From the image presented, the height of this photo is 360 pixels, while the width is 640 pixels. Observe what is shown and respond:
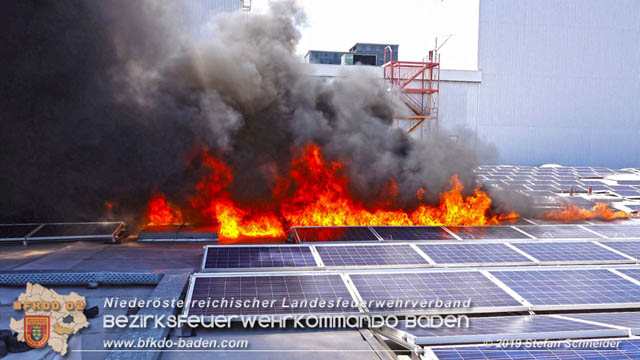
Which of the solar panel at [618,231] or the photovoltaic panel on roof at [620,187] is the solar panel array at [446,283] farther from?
the photovoltaic panel on roof at [620,187]

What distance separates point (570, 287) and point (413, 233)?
4332 mm

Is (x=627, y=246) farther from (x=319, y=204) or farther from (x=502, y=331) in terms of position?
(x=319, y=204)

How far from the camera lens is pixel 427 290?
6406 millimetres

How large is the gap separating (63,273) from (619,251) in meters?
10.9

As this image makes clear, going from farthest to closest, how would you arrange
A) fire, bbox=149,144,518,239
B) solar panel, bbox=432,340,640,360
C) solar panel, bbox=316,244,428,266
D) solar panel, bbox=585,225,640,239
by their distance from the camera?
fire, bbox=149,144,518,239 < solar panel, bbox=585,225,640,239 < solar panel, bbox=316,244,428,266 < solar panel, bbox=432,340,640,360

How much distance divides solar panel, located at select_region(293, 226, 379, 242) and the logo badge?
5.57 meters

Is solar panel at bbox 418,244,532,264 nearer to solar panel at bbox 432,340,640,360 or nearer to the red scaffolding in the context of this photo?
solar panel at bbox 432,340,640,360

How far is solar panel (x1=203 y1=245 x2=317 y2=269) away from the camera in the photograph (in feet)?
24.7

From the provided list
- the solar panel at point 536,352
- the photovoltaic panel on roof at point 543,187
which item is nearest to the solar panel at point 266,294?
the solar panel at point 536,352

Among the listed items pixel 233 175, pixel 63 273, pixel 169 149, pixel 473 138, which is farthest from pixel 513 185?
pixel 63 273

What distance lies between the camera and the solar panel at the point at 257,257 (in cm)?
752

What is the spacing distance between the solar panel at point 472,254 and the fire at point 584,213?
8.23m

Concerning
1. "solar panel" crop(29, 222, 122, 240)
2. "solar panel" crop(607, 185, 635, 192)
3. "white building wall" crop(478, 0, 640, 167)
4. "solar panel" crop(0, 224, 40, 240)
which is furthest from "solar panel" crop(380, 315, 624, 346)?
"white building wall" crop(478, 0, 640, 167)

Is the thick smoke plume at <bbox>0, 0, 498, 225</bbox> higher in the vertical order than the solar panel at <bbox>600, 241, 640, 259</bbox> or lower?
higher
